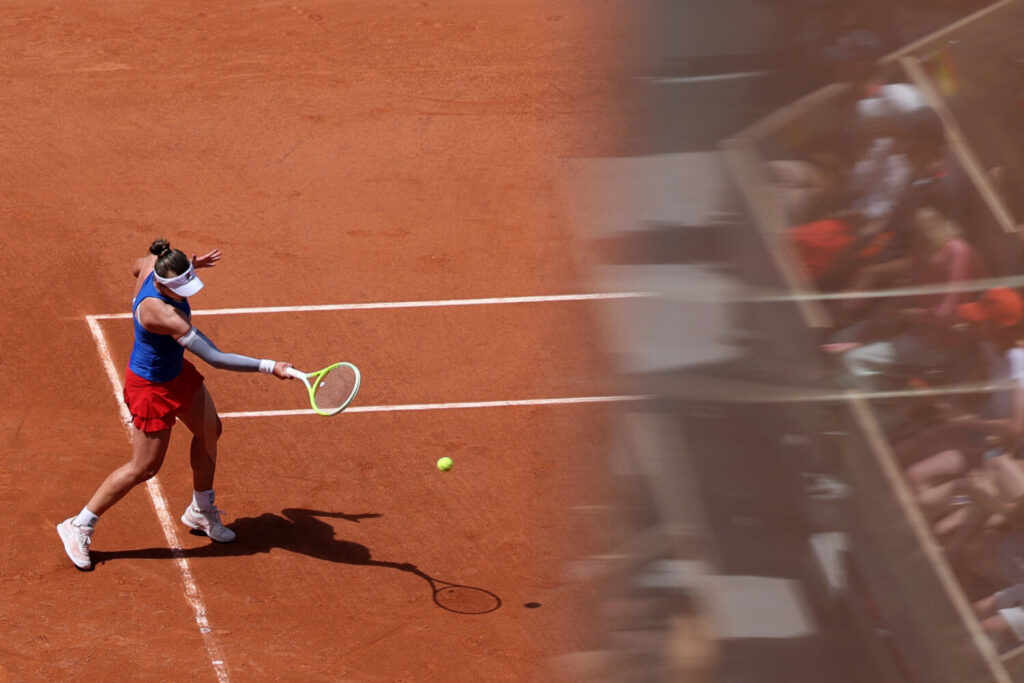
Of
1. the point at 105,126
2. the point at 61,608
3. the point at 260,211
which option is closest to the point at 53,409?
the point at 61,608

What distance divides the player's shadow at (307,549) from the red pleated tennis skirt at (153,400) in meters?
1.36

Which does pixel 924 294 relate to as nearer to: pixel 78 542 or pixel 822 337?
pixel 822 337

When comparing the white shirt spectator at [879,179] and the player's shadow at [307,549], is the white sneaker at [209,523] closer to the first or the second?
the player's shadow at [307,549]

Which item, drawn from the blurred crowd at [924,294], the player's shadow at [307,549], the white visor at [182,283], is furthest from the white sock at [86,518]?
the blurred crowd at [924,294]

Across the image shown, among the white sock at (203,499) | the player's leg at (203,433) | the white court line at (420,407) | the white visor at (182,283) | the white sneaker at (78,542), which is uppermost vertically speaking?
the white visor at (182,283)

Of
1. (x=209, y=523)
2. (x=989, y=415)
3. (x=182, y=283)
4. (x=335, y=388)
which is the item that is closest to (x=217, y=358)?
(x=182, y=283)

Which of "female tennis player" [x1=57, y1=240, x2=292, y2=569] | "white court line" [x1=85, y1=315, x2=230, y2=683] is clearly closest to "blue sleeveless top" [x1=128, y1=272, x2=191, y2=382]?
"female tennis player" [x1=57, y1=240, x2=292, y2=569]

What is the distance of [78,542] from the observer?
30.8 feet

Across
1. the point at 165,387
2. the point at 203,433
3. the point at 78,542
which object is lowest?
the point at 78,542

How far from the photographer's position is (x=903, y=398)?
145 centimetres

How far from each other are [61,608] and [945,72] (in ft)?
29.5

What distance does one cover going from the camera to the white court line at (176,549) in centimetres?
878

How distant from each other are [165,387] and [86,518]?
4.42 feet

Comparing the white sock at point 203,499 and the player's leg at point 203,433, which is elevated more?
the player's leg at point 203,433
